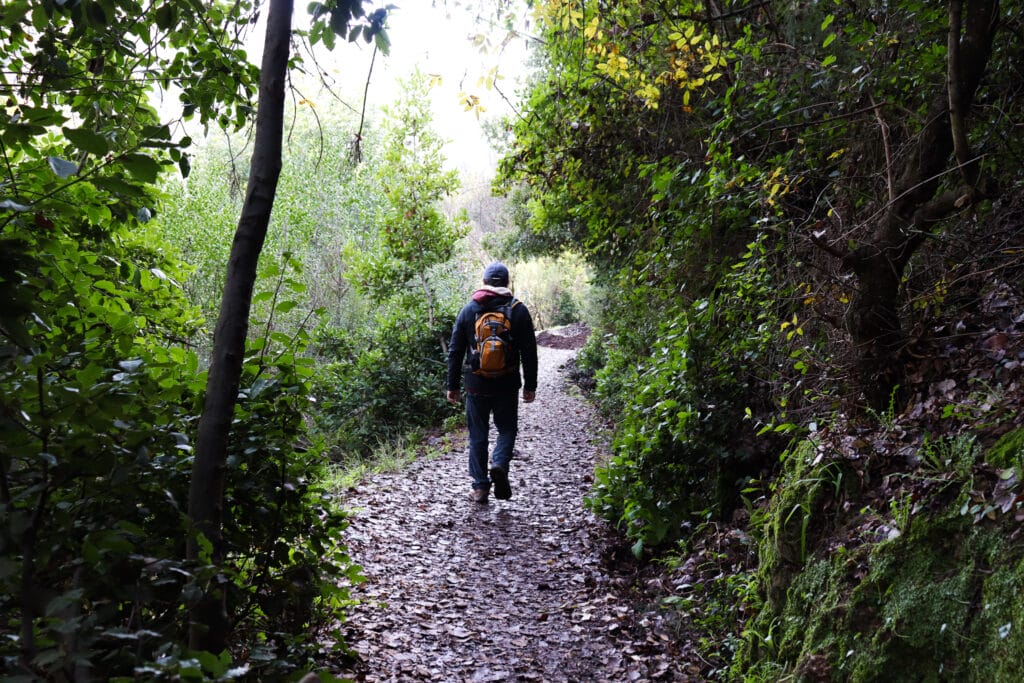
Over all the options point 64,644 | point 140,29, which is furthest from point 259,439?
point 140,29

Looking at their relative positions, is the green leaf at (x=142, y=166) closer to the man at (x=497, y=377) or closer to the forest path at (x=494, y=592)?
the forest path at (x=494, y=592)

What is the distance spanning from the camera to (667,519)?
4.82 m

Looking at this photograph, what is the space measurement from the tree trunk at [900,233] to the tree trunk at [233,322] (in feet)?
10.7

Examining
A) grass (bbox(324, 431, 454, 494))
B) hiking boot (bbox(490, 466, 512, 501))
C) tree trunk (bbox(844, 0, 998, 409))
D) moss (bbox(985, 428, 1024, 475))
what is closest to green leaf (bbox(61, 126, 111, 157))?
moss (bbox(985, 428, 1024, 475))

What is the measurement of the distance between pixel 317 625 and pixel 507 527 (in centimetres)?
272

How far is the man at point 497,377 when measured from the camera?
6.04 m

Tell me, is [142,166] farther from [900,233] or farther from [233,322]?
[900,233]

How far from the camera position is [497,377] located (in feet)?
19.7

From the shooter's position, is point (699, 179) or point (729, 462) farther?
point (699, 179)

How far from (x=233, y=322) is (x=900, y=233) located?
359cm

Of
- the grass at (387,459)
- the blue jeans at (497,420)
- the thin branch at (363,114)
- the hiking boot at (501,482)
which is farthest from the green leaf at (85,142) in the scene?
the hiking boot at (501,482)

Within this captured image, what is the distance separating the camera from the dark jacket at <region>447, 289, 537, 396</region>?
603 centimetres

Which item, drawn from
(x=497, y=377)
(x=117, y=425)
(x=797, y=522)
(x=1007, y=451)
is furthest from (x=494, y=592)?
(x=117, y=425)

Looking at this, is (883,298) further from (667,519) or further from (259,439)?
(259,439)
